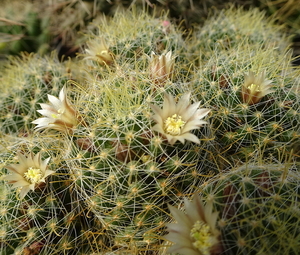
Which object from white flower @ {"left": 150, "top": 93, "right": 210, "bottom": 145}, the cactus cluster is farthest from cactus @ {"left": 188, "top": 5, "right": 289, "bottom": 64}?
white flower @ {"left": 150, "top": 93, "right": 210, "bottom": 145}

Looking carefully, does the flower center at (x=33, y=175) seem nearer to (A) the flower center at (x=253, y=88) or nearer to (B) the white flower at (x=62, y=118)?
(B) the white flower at (x=62, y=118)

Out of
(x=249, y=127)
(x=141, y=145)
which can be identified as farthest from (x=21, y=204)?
(x=249, y=127)

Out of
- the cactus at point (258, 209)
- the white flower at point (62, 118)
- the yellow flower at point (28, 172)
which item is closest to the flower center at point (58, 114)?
the white flower at point (62, 118)

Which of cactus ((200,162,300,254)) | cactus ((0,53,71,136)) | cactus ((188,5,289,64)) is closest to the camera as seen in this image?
cactus ((200,162,300,254))

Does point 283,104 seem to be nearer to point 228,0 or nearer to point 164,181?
point 164,181

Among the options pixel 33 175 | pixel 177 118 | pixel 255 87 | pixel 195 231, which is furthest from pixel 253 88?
pixel 33 175

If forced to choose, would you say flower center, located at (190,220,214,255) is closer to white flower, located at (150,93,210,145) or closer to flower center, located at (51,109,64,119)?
white flower, located at (150,93,210,145)
